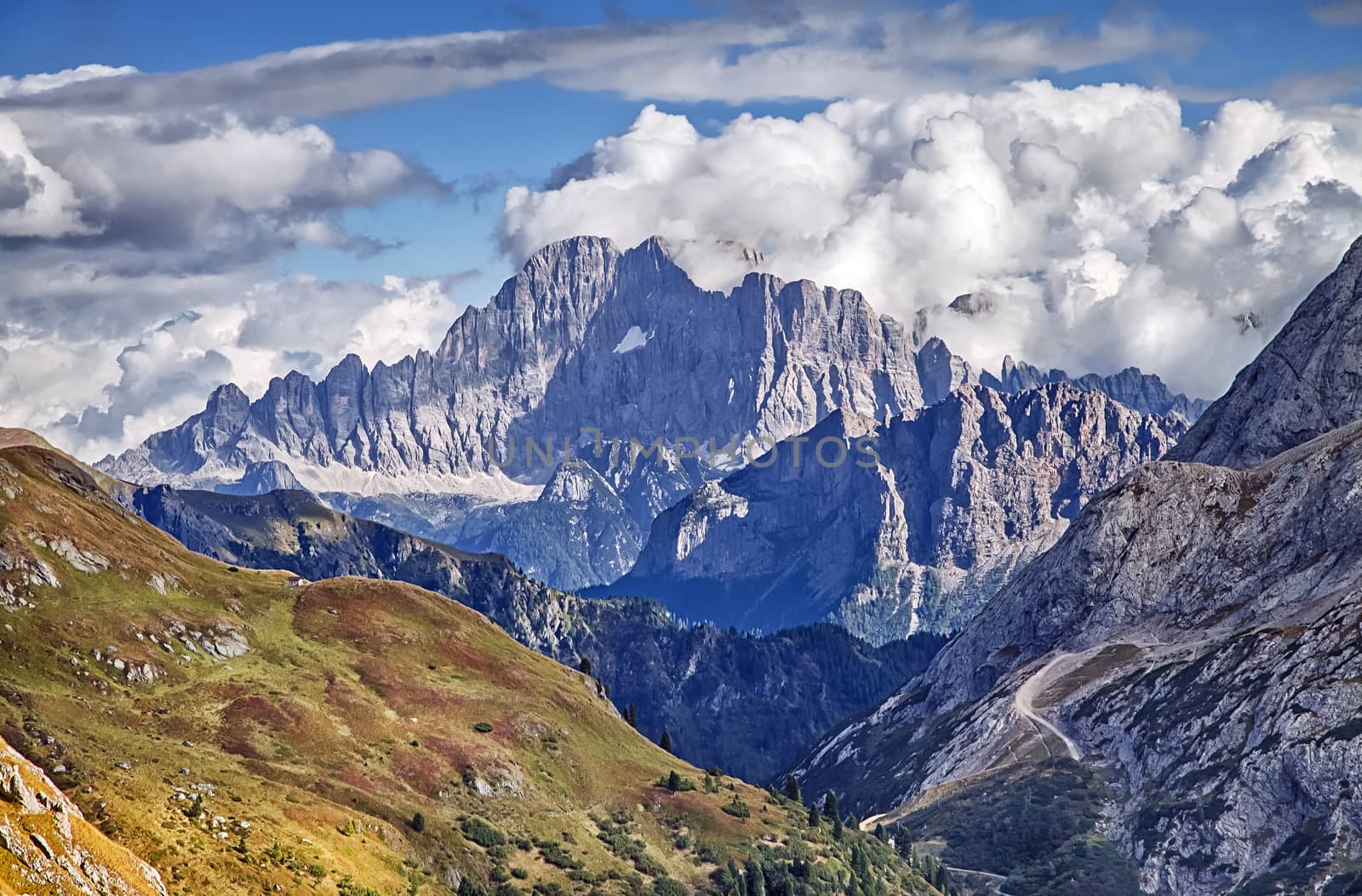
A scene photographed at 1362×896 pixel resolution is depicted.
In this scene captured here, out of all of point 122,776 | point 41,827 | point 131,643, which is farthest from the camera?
point 131,643

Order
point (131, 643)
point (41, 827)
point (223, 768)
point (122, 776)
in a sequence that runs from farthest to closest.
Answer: point (131, 643)
point (223, 768)
point (122, 776)
point (41, 827)

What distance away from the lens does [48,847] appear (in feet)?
291

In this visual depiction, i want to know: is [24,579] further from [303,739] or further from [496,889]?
[496,889]

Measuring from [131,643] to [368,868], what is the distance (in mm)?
65090

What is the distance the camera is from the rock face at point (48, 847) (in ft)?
280

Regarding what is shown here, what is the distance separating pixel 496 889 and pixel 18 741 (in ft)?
192

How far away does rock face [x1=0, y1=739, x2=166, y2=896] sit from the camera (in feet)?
280

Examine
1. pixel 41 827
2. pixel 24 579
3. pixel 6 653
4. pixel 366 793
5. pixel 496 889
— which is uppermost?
pixel 24 579

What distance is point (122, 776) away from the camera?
149875 mm

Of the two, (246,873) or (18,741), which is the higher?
(18,741)

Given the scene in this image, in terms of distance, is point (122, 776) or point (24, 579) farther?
point (24, 579)

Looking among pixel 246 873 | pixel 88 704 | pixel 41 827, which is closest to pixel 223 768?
pixel 88 704

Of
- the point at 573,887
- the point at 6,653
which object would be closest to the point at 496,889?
the point at 573,887

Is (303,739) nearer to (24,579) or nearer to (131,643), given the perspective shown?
(131,643)
